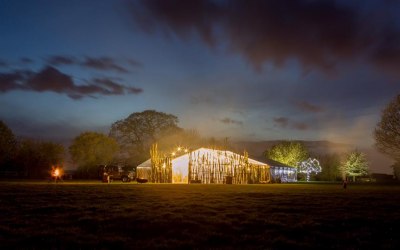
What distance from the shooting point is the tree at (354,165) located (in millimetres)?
79500

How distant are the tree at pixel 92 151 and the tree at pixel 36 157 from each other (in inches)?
159

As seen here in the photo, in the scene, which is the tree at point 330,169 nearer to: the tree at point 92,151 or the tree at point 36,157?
the tree at point 92,151

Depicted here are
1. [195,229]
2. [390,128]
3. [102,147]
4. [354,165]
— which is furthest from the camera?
[354,165]

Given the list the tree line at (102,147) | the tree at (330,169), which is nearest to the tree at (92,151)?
the tree line at (102,147)

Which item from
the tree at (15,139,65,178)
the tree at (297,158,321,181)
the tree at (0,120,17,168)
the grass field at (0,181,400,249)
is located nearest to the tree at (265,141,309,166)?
the tree at (297,158,321,181)

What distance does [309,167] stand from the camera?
7488cm

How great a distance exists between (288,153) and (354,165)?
1309cm

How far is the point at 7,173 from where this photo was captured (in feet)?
219

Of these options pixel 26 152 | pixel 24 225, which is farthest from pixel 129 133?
pixel 24 225

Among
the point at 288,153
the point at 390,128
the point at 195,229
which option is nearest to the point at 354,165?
the point at 288,153

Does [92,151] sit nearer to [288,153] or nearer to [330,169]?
[288,153]

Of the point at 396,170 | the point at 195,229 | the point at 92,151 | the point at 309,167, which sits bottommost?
the point at 195,229

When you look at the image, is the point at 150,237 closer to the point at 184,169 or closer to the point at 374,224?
the point at 374,224

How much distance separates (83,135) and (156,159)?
2604 centimetres
